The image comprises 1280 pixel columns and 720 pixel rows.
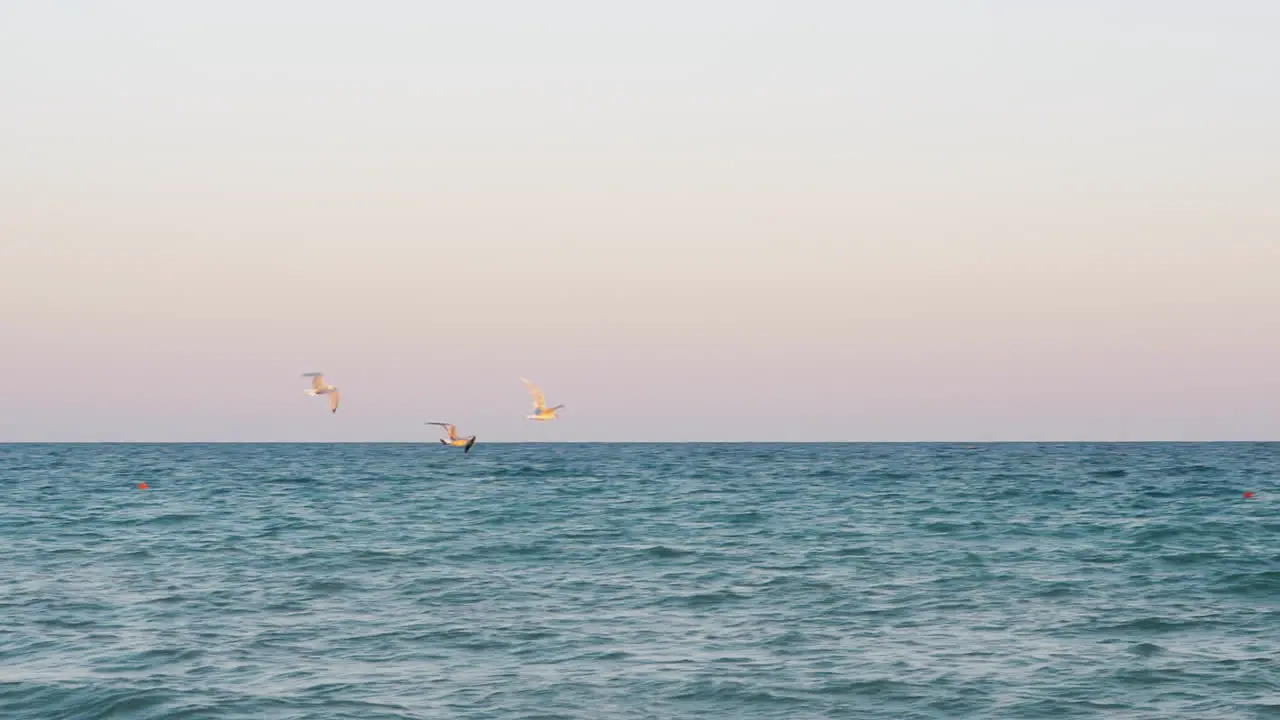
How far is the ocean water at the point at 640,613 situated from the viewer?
19109mm

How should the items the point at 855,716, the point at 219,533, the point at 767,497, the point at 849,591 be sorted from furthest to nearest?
the point at 767,497 < the point at 219,533 < the point at 849,591 < the point at 855,716

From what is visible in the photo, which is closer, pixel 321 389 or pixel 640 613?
pixel 640 613

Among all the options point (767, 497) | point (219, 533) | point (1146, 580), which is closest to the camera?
point (1146, 580)

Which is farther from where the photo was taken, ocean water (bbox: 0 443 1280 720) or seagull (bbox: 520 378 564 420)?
seagull (bbox: 520 378 564 420)

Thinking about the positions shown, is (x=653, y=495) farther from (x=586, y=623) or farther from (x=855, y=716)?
(x=855, y=716)

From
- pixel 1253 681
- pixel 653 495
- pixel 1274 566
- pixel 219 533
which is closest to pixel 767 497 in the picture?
pixel 653 495

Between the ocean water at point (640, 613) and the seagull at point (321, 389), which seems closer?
the ocean water at point (640, 613)

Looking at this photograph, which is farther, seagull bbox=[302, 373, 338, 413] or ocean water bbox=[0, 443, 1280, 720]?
seagull bbox=[302, 373, 338, 413]

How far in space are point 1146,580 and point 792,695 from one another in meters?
14.6

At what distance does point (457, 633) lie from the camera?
78.1ft

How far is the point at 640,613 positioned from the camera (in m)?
26.0

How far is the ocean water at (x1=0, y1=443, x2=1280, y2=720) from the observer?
1911 centimetres

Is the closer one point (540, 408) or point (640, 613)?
point (640, 613)

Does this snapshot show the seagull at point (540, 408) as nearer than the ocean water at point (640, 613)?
No
